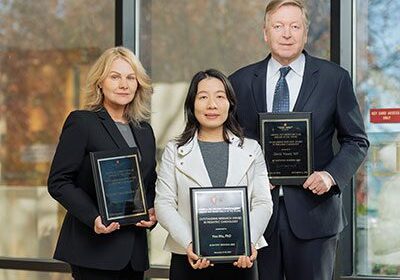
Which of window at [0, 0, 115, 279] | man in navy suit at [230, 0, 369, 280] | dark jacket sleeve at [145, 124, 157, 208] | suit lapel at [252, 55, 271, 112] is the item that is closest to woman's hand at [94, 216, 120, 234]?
dark jacket sleeve at [145, 124, 157, 208]

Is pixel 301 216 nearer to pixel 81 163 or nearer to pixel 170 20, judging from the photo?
pixel 81 163

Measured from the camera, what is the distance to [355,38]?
15.2 feet

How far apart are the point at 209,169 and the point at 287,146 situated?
1.15 feet

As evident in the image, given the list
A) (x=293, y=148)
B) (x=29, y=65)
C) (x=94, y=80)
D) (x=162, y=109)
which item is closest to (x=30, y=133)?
(x=29, y=65)

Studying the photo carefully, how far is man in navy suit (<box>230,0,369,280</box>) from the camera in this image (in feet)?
11.1

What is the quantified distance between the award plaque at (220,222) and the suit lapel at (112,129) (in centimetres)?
43

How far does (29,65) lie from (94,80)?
2228mm

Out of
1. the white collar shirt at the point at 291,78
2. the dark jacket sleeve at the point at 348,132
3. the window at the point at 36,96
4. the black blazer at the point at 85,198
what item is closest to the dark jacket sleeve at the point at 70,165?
the black blazer at the point at 85,198

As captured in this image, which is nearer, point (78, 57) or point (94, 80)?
point (94, 80)

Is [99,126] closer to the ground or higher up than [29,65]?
closer to the ground

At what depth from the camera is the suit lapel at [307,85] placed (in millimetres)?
3428

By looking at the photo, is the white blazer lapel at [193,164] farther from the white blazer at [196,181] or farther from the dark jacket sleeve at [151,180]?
the dark jacket sleeve at [151,180]

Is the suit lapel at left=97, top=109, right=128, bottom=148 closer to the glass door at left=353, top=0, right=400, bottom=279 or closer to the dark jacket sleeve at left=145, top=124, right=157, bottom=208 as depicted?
the dark jacket sleeve at left=145, top=124, right=157, bottom=208

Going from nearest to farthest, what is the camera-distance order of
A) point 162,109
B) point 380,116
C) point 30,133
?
point 380,116 < point 162,109 < point 30,133
